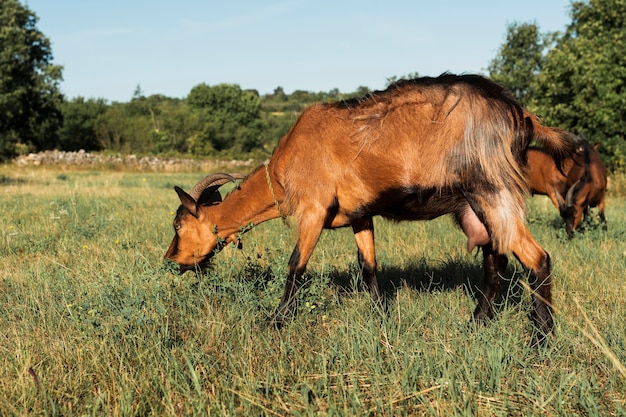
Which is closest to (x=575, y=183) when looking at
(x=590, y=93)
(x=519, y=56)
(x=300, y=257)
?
(x=300, y=257)

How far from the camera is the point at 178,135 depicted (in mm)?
54406

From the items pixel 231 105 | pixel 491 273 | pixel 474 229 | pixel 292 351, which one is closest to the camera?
pixel 292 351

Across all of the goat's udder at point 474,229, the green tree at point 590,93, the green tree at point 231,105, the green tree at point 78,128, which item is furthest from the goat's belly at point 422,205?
the green tree at point 231,105

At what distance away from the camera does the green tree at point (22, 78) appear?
81.1 ft

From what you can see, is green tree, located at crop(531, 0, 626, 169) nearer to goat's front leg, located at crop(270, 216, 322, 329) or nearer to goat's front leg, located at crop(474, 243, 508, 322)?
goat's front leg, located at crop(474, 243, 508, 322)

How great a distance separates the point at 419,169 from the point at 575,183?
6.82 meters

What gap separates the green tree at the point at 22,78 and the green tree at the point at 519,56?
30916 mm

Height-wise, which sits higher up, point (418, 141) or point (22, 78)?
point (22, 78)

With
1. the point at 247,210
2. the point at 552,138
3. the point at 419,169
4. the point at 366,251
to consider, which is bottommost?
the point at 366,251

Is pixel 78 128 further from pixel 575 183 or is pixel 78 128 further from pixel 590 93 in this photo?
pixel 575 183

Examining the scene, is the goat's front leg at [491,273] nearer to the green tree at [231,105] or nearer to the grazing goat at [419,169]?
the grazing goat at [419,169]

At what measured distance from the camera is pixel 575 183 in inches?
368

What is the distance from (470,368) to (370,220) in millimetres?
2049

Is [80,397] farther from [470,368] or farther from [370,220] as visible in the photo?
[370,220]
